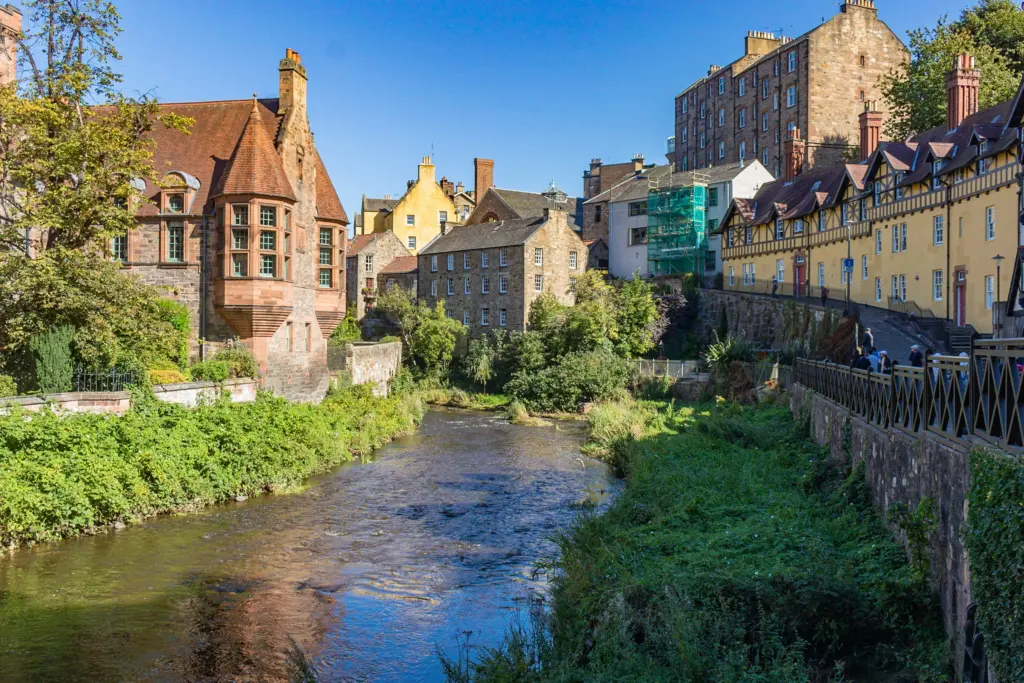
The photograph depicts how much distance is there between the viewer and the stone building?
5966 cm

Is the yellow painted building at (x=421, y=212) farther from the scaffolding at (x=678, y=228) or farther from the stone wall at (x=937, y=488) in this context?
the stone wall at (x=937, y=488)

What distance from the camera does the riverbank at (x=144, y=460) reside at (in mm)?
15750

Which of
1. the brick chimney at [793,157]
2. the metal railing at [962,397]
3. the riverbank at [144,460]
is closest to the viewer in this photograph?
the metal railing at [962,397]

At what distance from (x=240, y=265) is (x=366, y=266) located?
32.6m

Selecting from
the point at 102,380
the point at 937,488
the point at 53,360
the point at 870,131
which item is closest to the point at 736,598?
the point at 937,488

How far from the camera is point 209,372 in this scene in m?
25.7

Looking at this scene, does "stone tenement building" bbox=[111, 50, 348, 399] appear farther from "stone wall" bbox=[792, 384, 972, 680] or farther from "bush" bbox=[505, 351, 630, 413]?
"stone wall" bbox=[792, 384, 972, 680]

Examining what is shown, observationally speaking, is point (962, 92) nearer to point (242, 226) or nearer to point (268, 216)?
point (268, 216)

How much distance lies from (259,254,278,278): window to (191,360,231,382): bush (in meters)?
3.73

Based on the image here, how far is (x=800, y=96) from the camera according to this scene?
60.2 meters

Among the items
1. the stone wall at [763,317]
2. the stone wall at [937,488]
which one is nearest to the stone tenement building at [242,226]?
the stone wall at [937,488]

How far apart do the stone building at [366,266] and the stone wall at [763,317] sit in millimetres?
23999

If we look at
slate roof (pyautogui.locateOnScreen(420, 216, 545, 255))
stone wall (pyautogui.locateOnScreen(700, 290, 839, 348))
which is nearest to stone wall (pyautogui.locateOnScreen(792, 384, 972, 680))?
stone wall (pyautogui.locateOnScreen(700, 290, 839, 348))

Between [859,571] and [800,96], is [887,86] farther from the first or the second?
[859,571]
